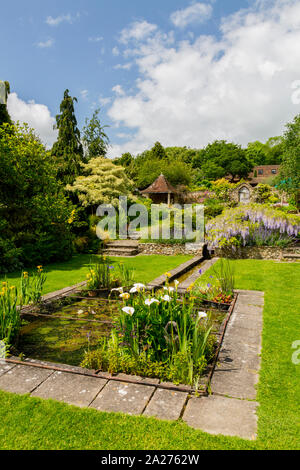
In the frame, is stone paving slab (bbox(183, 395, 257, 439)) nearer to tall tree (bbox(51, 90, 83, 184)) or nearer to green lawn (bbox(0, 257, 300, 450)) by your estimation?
green lawn (bbox(0, 257, 300, 450))

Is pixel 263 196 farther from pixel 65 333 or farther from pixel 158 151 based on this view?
pixel 65 333

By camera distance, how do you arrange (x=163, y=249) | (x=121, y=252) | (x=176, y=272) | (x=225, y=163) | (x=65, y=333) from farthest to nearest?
(x=225, y=163), (x=163, y=249), (x=121, y=252), (x=176, y=272), (x=65, y=333)

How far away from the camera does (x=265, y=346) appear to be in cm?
353

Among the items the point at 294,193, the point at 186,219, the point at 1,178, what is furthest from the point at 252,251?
the point at 294,193

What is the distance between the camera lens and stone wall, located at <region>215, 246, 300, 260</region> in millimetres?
11086

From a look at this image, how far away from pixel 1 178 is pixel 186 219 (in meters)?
7.86

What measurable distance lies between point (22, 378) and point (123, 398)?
1.08m

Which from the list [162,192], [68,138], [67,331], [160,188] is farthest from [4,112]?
[160,188]

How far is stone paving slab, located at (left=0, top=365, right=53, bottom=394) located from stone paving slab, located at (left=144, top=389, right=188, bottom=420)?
1121 mm

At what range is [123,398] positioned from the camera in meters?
2.54

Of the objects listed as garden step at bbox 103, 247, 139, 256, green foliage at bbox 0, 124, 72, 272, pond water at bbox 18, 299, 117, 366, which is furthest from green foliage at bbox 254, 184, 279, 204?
pond water at bbox 18, 299, 117, 366

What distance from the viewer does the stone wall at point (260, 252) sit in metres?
11.1

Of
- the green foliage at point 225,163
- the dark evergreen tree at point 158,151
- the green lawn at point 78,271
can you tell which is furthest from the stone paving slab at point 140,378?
the green foliage at point 225,163
